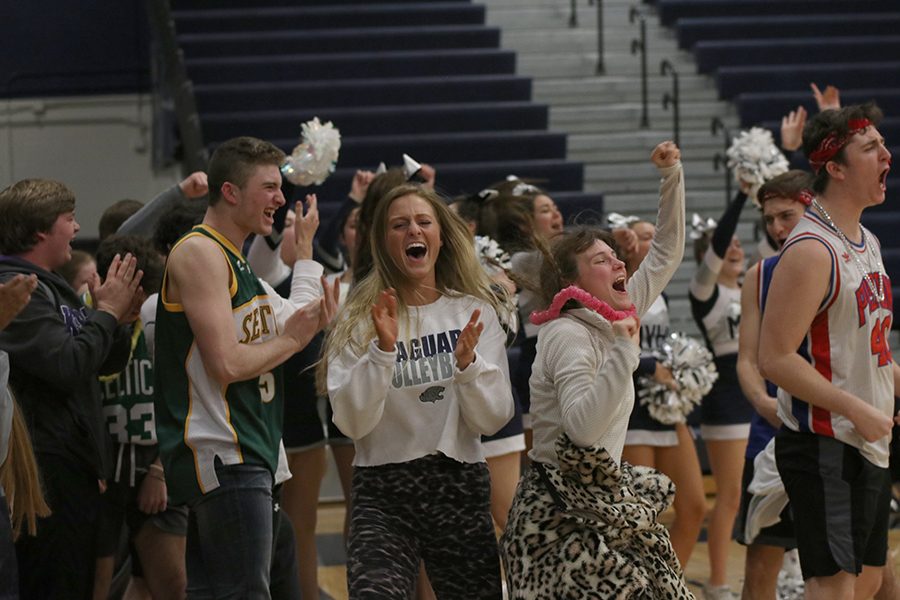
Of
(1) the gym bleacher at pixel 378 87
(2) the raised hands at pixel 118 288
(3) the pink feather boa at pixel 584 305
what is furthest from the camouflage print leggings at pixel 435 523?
(1) the gym bleacher at pixel 378 87

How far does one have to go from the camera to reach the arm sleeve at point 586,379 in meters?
3.50

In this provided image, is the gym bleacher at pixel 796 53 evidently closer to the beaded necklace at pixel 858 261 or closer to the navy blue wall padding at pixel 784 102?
the navy blue wall padding at pixel 784 102

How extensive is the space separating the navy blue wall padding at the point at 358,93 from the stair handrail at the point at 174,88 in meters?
0.32

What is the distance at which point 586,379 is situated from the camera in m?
3.63

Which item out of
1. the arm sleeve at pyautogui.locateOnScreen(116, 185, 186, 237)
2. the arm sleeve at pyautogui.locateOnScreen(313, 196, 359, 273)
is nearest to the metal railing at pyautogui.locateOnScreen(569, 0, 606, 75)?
the arm sleeve at pyautogui.locateOnScreen(313, 196, 359, 273)

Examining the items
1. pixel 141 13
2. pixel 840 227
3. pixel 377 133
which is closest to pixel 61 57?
pixel 141 13

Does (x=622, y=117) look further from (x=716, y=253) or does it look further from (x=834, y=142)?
(x=834, y=142)

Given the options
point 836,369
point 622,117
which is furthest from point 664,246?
point 622,117

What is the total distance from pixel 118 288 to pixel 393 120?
6.53 meters

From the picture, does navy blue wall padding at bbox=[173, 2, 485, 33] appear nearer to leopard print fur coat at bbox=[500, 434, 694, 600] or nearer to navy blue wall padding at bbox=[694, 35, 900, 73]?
navy blue wall padding at bbox=[694, 35, 900, 73]

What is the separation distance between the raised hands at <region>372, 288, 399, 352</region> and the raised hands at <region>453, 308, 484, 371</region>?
0.57 ft

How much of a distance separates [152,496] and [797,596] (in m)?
2.62

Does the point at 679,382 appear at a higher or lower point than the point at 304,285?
lower

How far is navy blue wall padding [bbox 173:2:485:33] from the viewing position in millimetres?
11734
